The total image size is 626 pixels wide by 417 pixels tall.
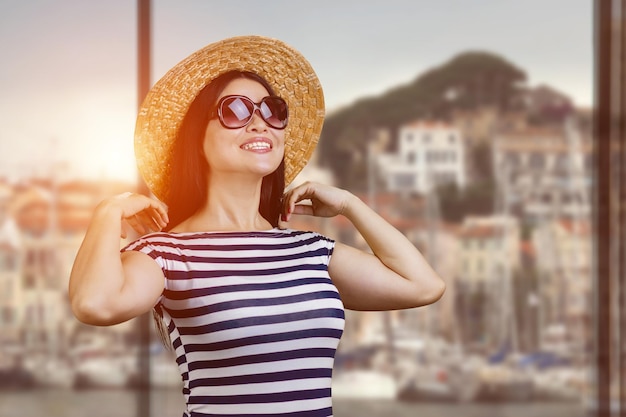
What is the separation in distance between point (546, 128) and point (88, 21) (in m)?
2.12

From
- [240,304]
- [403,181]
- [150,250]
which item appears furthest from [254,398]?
[403,181]

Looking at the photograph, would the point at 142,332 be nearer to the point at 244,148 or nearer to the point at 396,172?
the point at 396,172

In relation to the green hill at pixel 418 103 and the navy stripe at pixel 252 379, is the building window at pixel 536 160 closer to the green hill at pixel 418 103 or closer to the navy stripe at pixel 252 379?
the green hill at pixel 418 103

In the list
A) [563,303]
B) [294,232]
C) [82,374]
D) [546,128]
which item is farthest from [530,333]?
[294,232]

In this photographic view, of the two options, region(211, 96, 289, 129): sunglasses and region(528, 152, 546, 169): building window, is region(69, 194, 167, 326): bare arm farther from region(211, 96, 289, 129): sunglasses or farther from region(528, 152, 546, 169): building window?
region(528, 152, 546, 169): building window

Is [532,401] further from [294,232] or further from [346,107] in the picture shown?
[294,232]

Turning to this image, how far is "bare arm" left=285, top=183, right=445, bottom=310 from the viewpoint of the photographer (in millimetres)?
1487

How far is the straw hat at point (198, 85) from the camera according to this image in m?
1.50

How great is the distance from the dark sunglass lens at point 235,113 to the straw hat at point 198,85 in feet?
0.48

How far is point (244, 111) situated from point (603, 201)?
3.33m

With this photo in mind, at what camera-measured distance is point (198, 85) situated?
1503 mm

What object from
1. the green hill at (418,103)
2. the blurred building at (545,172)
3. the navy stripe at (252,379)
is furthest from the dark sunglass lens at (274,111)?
the blurred building at (545,172)

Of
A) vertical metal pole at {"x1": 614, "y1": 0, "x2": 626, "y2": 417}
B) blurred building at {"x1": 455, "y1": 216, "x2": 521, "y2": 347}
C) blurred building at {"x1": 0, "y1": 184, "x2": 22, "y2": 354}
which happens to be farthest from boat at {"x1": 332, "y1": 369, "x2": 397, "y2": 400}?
blurred building at {"x1": 0, "y1": 184, "x2": 22, "y2": 354}

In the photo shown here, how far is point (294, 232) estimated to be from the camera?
1.46m
